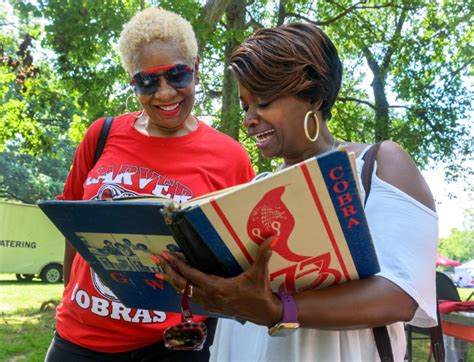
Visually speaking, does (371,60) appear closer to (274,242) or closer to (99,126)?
(99,126)

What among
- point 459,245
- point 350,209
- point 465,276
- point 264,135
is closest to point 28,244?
point 264,135

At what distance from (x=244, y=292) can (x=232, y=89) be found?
26.9ft

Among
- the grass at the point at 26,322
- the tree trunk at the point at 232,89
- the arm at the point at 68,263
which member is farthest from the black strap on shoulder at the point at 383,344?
the grass at the point at 26,322

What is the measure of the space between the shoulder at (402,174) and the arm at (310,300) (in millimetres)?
23

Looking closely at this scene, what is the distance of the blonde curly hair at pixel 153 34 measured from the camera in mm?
2098

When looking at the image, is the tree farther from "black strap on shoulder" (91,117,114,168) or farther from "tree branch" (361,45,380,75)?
"black strap on shoulder" (91,117,114,168)

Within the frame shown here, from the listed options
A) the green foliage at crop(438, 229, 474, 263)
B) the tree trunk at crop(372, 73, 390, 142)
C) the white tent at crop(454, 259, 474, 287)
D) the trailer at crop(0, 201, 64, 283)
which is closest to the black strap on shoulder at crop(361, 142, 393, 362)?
the tree trunk at crop(372, 73, 390, 142)

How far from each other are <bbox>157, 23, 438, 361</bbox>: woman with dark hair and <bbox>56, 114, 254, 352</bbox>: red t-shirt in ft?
1.82

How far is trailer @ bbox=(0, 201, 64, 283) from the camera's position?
1722 centimetres

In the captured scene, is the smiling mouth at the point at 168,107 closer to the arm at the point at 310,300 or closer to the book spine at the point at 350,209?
the arm at the point at 310,300

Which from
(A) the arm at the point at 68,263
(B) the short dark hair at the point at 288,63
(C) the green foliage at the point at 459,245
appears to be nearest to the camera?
(B) the short dark hair at the point at 288,63

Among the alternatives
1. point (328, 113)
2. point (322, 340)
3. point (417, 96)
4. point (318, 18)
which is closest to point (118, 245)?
point (322, 340)

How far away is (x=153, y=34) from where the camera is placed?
6.86 feet

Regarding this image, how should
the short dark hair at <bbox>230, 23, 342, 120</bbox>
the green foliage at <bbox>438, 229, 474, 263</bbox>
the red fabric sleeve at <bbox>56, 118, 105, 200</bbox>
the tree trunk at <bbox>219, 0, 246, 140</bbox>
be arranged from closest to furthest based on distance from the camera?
the short dark hair at <bbox>230, 23, 342, 120</bbox> → the red fabric sleeve at <bbox>56, 118, 105, 200</bbox> → the tree trunk at <bbox>219, 0, 246, 140</bbox> → the green foliage at <bbox>438, 229, 474, 263</bbox>
